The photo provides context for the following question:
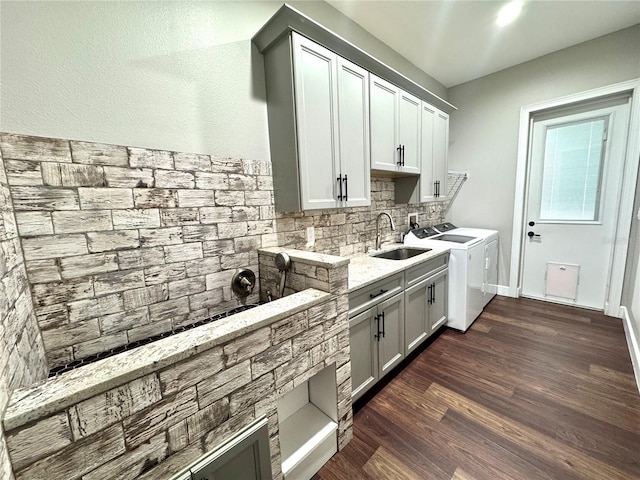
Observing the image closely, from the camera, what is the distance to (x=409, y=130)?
233cm

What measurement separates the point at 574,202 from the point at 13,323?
176 inches

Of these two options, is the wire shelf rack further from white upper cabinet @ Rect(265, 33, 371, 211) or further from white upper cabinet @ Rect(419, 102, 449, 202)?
white upper cabinet @ Rect(265, 33, 371, 211)

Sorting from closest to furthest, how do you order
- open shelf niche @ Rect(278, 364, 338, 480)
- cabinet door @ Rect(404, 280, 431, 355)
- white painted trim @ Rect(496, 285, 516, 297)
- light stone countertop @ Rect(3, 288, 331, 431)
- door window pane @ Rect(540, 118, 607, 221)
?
light stone countertop @ Rect(3, 288, 331, 431)
open shelf niche @ Rect(278, 364, 338, 480)
cabinet door @ Rect(404, 280, 431, 355)
door window pane @ Rect(540, 118, 607, 221)
white painted trim @ Rect(496, 285, 516, 297)

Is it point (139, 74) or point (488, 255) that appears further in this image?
point (488, 255)

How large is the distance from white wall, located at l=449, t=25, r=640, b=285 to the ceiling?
148 mm

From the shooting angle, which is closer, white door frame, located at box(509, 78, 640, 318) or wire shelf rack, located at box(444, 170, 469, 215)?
white door frame, located at box(509, 78, 640, 318)

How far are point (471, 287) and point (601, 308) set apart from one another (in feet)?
5.53

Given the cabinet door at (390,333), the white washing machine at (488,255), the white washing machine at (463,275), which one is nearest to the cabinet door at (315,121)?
the cabinet door at (390,333)

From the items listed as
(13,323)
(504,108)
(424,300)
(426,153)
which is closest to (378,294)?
(424,300)

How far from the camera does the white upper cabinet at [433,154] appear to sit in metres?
2.55

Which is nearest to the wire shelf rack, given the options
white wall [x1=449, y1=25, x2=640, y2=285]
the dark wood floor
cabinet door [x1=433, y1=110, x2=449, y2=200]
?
white wall [x1=449, y1=25, x2=640, y2=285]

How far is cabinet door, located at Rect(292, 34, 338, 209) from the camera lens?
1.48 m

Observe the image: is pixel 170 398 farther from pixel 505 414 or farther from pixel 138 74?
pixel 505 414

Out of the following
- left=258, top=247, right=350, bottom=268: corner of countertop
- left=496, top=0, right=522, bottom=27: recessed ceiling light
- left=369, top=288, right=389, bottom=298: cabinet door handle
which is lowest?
left=369, top=288, right=389, bottom=298: cabinet door handle
